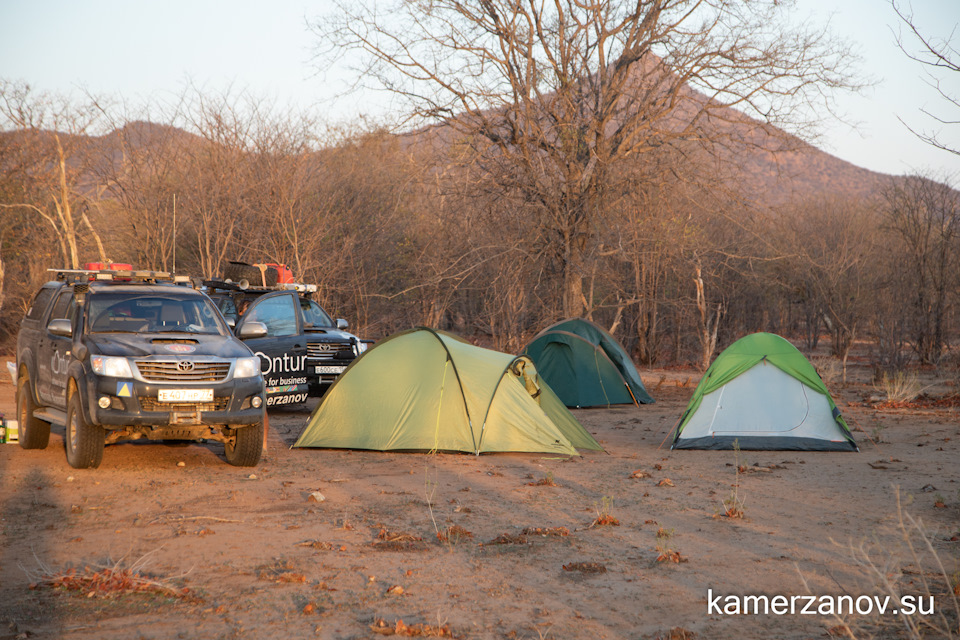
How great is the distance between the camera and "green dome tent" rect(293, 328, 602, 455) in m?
9.84

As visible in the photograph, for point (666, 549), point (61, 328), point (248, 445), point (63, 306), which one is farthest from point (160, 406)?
point (666, 549)

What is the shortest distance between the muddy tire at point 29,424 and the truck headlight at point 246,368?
2880 millimetres

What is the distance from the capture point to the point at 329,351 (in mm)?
13359

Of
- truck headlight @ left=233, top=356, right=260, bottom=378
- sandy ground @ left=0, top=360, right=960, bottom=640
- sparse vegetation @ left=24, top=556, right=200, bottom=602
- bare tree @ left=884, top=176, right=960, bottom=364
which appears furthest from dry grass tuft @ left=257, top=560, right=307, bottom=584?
bare tree @ left=884, top=176, right=960, bottom=364

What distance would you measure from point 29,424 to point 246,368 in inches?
121

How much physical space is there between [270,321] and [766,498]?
7.96 m

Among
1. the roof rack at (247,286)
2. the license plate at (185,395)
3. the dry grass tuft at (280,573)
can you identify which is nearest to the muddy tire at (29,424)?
the license plate at (185,395)

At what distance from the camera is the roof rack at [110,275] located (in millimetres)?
9062

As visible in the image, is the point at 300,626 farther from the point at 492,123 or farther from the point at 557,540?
the point at 492,123

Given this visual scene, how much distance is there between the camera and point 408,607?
4.66m

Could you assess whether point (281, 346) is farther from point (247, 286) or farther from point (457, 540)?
point (457, 540)

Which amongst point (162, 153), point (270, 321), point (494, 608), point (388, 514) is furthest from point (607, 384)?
point (162, 153)

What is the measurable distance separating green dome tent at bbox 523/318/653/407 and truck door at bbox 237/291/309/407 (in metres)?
4.20

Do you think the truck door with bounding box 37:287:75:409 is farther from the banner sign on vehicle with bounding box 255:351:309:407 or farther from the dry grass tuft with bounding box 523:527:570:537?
the dry grass tuft with bounding box 523:527:570:537
